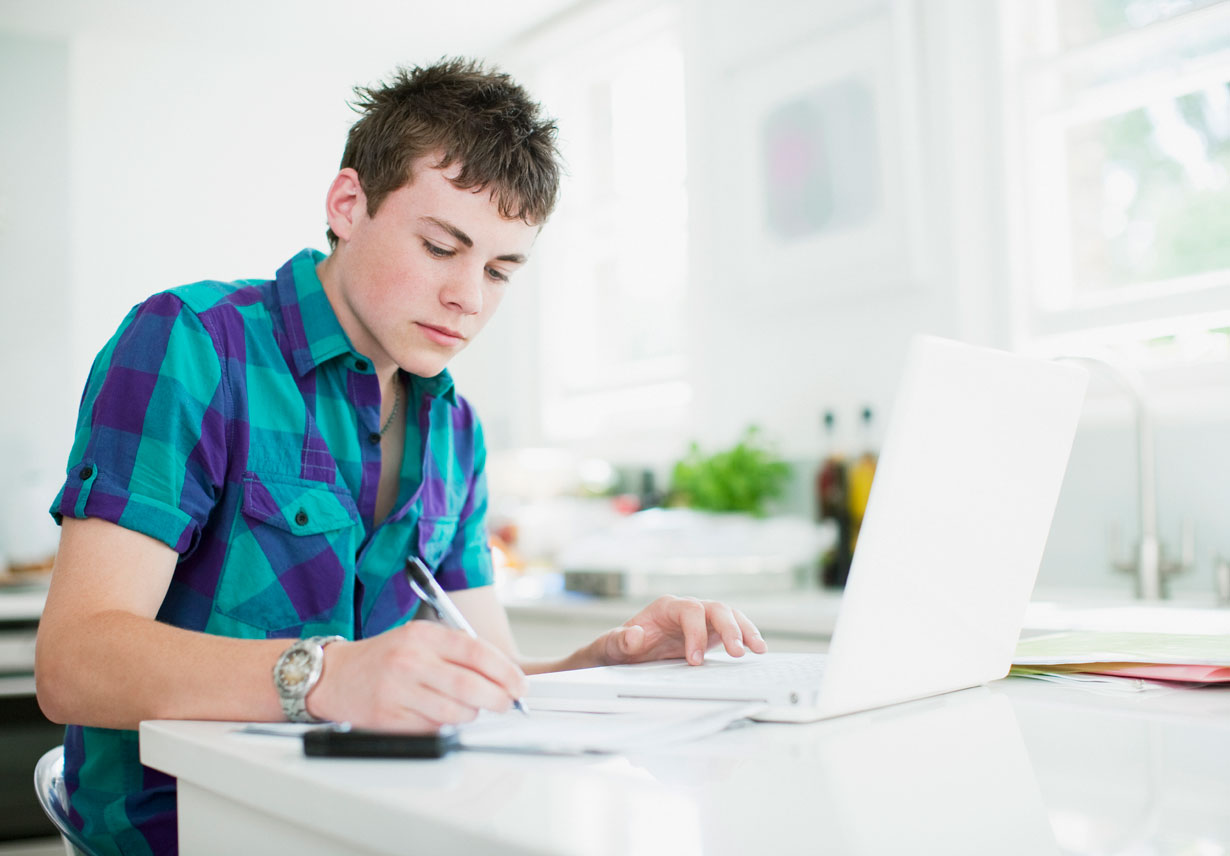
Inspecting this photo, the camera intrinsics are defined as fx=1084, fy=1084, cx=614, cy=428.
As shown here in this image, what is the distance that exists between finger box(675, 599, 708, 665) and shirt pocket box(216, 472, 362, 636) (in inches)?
16.4

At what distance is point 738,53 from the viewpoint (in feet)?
10.0

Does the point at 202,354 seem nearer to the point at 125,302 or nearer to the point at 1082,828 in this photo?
the point at 1082,828

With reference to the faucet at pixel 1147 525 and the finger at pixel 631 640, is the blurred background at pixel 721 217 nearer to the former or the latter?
the faucet at pixel 1147 525

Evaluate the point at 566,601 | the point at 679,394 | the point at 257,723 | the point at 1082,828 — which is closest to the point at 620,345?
the point at 679,394

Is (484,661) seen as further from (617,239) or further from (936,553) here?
(617,239)

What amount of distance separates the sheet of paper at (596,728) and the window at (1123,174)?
5.91ft

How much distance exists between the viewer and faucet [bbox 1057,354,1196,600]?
201cm

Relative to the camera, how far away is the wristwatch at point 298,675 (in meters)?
Answer: 0.78

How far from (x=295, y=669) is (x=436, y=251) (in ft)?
1.84

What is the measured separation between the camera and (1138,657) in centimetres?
98

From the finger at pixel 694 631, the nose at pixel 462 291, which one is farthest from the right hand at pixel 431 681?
the nose at pixel 462 291

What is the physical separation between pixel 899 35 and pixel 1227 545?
4.47 ft

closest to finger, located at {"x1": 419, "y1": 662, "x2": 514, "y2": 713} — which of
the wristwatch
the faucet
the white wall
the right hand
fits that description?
the right hand

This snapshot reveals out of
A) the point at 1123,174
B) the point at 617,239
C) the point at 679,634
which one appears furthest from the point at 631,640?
the point at 617,239
